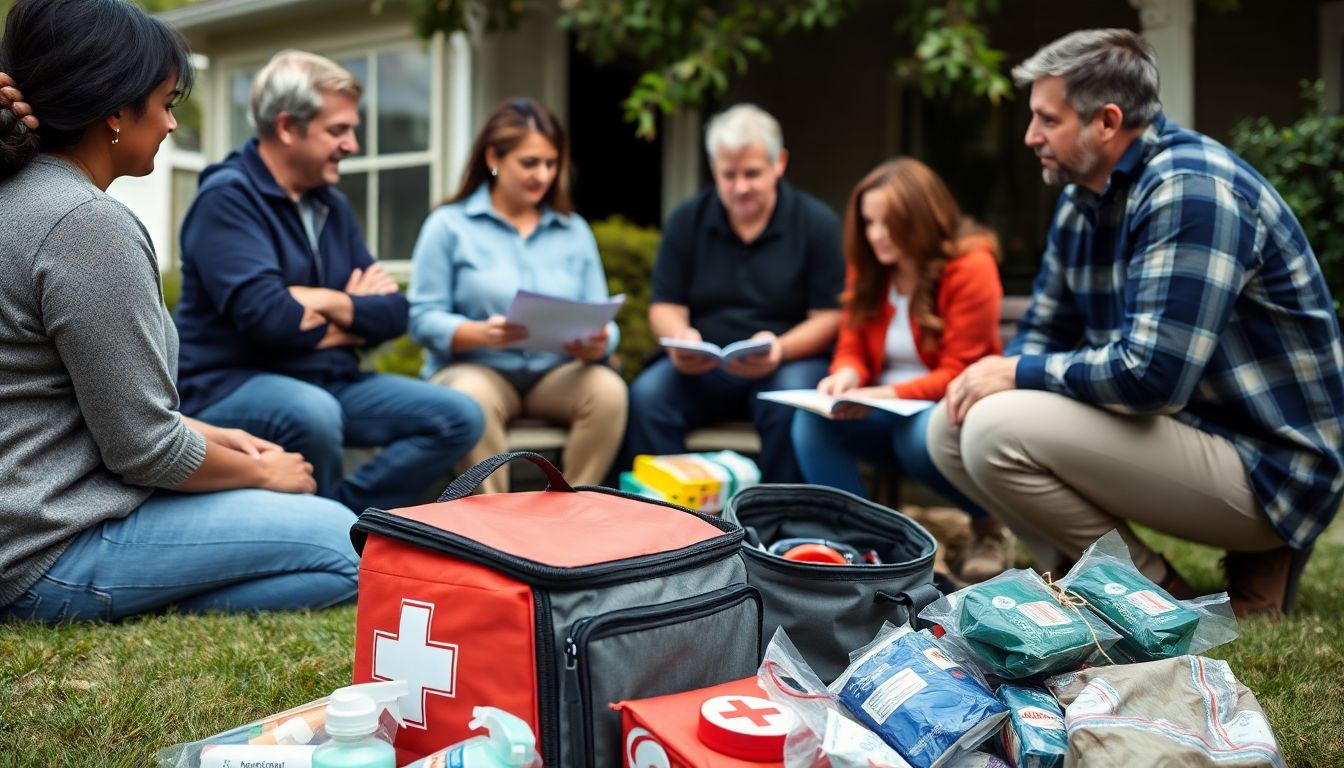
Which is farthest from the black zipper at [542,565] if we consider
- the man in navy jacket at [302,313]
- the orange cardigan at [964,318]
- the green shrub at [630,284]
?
the green shrub at [630,284]

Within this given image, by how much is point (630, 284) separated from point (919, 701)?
4359 millimetres

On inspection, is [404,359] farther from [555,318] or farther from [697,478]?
[697,478]

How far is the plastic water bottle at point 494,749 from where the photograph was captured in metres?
1.31

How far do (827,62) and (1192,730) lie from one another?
22.5ft

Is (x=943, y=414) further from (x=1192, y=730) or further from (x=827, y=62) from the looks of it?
(x=827, y=62)

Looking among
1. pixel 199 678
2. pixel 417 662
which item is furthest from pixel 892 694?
pixel 199 678

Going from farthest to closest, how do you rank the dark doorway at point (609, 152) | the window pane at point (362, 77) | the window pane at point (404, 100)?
the dark doorway at point (609, 152), the window pane at point (362, 77), the window pane at point (404, 100)

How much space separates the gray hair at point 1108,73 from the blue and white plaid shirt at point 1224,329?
0.27 feet

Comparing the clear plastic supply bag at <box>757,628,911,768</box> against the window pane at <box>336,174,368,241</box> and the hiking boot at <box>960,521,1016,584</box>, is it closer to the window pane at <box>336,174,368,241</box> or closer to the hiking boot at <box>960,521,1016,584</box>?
the hiking boot at <box>960,521,1016,584</box>

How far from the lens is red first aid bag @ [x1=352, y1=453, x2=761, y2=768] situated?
1.44 m

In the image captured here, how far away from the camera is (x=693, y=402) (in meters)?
3.83

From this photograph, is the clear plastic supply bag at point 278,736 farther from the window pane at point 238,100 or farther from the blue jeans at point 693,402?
the window pane at point 238,100

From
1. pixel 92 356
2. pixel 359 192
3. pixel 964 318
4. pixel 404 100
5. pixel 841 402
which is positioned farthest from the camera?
pixel 359 192

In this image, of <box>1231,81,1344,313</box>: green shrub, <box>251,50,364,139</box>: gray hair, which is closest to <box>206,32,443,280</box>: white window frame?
<box>251,50,364,139</box>: gray hair
